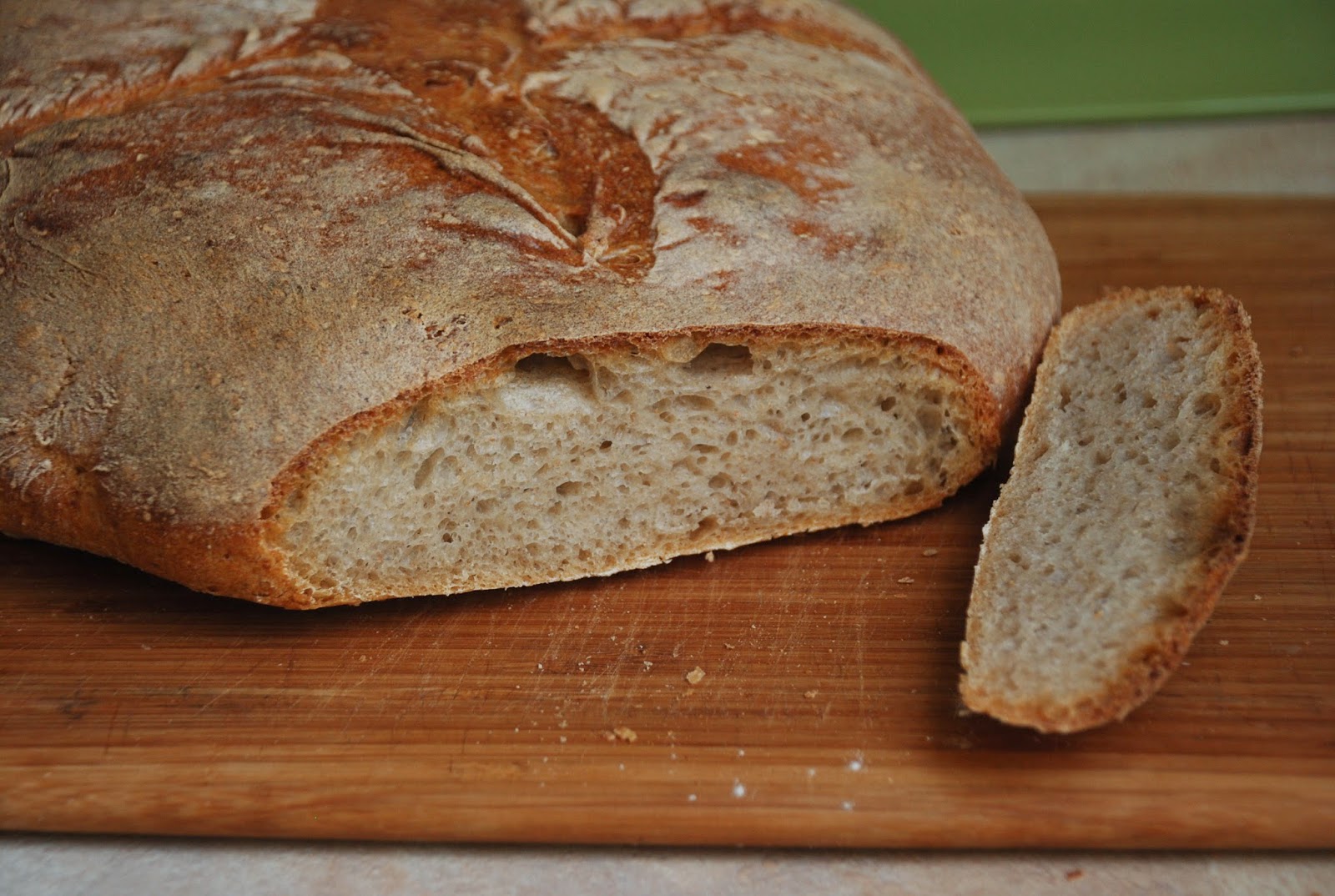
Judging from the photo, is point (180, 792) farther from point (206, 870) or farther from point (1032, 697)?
point (1032, 697)

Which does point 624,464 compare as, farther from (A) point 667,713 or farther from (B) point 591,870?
(B) point 591,870

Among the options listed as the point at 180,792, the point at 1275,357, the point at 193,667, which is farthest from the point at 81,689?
the point at 1275,357

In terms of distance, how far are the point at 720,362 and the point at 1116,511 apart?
2.32ft

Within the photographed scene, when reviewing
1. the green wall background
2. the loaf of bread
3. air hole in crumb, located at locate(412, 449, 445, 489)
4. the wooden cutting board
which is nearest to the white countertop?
the wooden cutting board

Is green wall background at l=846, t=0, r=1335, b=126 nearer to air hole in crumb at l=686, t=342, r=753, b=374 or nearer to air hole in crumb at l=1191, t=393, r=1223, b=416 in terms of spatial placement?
air hole in crumb at l=1191, t=393, r=1223, b=416

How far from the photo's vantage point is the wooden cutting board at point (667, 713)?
6.40 feet

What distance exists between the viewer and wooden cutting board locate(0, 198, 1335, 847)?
1950 mm

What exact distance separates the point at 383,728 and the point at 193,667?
373mm

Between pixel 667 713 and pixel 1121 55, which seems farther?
pixel 1121 55

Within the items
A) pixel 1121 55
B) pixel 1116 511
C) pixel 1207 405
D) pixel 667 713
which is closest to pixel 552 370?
pixel 667 713

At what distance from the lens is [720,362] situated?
238cm

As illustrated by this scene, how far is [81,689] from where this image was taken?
2217 mm

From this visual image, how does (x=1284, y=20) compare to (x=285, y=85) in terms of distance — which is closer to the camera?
(x=285, y=85)

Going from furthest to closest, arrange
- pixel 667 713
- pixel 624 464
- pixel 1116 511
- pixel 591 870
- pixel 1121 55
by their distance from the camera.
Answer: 1. pixel 1121 55
2. pixel 624 464
3. pixel 1116 511
4. pixel 667 713
5. pixel 591 870
